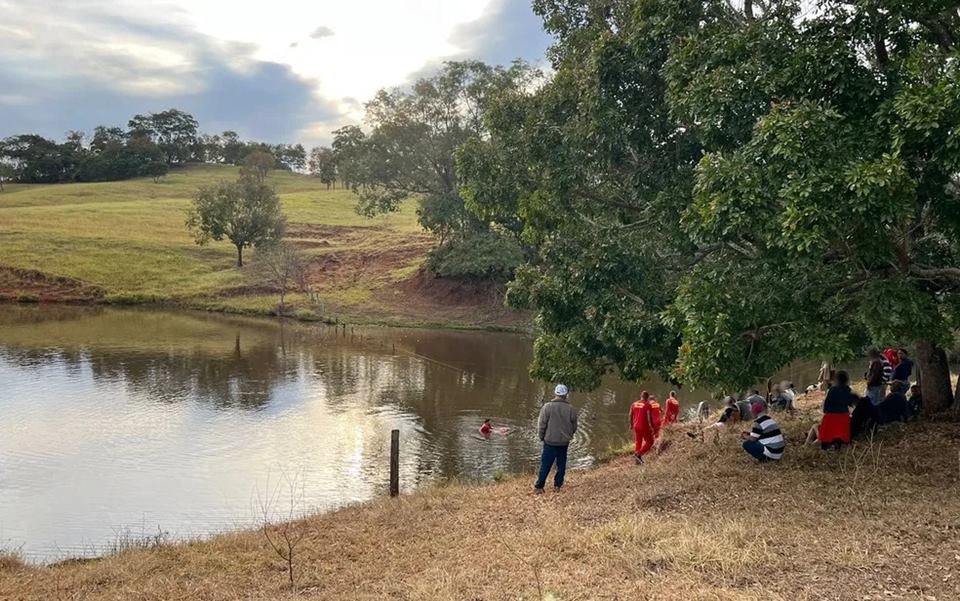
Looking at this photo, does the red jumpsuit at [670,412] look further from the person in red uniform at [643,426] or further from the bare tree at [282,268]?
the bare tree at [282,268]

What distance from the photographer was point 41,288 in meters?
51.2

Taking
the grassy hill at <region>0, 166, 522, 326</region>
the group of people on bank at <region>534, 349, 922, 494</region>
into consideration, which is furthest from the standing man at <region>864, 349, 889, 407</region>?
the grassy hill at <region>0, 166, 522, 326</region>

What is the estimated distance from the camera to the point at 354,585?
8.79 meters

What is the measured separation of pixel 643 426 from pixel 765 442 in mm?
3172

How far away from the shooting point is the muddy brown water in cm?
1541

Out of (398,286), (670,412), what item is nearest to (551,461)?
(670,412)

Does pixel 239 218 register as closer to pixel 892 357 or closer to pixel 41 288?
pixel 41 288

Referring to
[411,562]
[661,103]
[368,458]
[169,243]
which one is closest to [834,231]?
[661,103]

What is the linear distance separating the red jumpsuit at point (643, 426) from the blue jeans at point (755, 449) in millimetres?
2778

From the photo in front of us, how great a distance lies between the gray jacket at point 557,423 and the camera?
12570 millimetres

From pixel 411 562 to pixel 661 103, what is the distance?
29.3 feet

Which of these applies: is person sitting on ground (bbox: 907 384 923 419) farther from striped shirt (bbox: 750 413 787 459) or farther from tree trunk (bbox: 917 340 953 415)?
striped shirt (bbox: 750 413 787 459)

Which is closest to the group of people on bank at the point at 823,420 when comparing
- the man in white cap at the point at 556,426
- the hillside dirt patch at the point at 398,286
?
the man in white cap at the point at 556,426

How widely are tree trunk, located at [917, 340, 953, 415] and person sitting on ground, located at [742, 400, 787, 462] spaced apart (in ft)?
10.9
